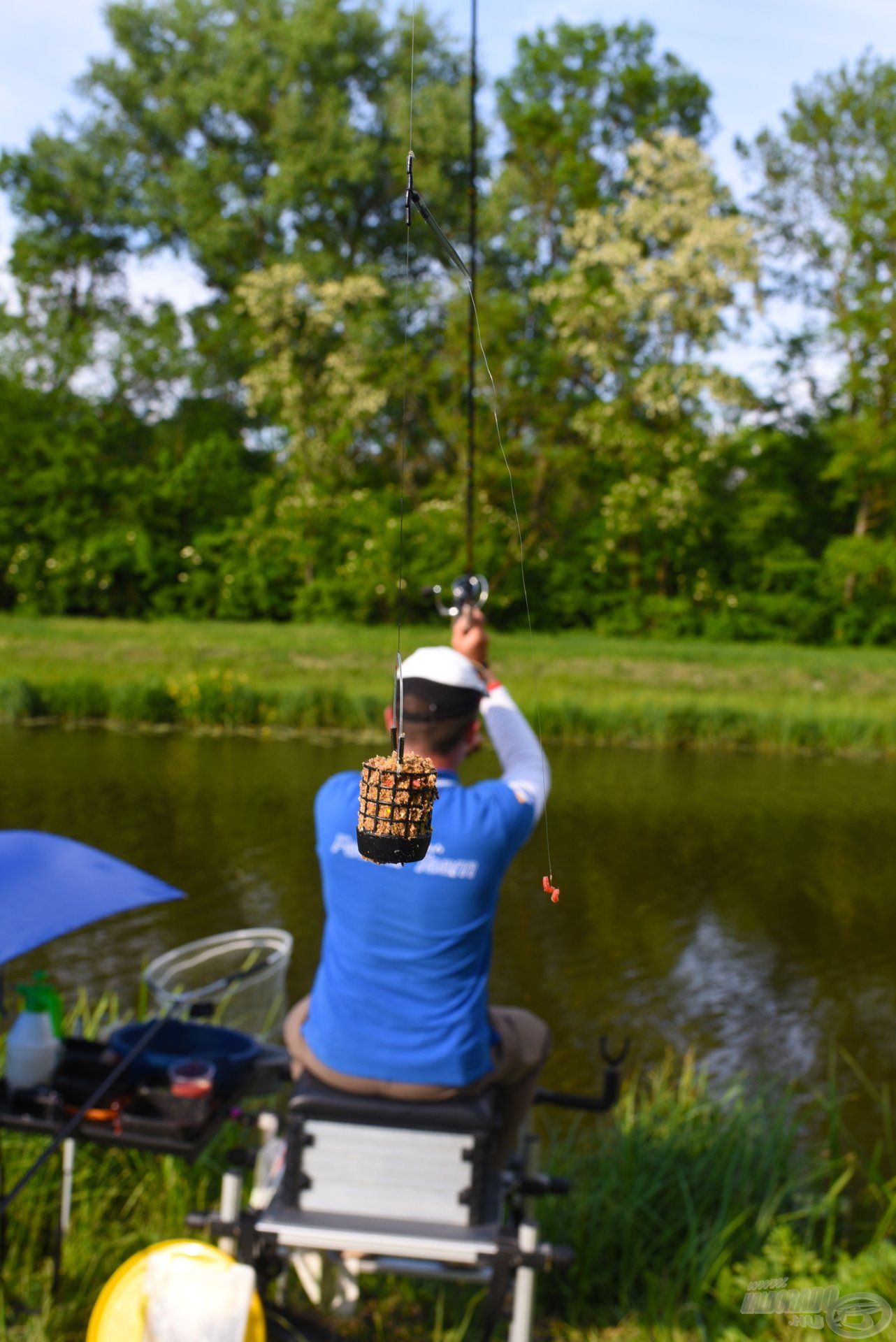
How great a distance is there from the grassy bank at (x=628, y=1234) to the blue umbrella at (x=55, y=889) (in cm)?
97

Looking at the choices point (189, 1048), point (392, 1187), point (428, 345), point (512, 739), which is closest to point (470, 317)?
point (512, 739)

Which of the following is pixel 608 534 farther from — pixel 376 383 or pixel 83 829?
pixel 83 829

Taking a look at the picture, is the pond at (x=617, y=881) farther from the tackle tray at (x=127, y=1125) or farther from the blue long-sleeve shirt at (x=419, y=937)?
the blue long-sleeve shirt at (x=419, y=937)

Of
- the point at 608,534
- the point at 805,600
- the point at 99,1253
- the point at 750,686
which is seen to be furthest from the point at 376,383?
the point at 99,1253

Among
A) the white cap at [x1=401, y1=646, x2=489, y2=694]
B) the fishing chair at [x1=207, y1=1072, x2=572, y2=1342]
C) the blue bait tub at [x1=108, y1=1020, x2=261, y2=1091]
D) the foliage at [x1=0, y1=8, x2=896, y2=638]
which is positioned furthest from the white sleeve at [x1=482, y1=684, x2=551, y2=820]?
the foliage at [x1=0, y1=8, x2=896, y2=638]

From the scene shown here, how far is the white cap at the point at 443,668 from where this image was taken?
2.23 m

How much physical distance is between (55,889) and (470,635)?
1.58 m

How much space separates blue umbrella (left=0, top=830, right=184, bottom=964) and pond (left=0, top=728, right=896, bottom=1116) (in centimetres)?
319

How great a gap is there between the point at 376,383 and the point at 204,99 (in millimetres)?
7746

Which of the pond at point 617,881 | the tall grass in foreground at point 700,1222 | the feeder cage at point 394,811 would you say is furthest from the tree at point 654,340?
the feeder cage at point 394,811

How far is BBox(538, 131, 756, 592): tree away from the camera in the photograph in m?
23.3
